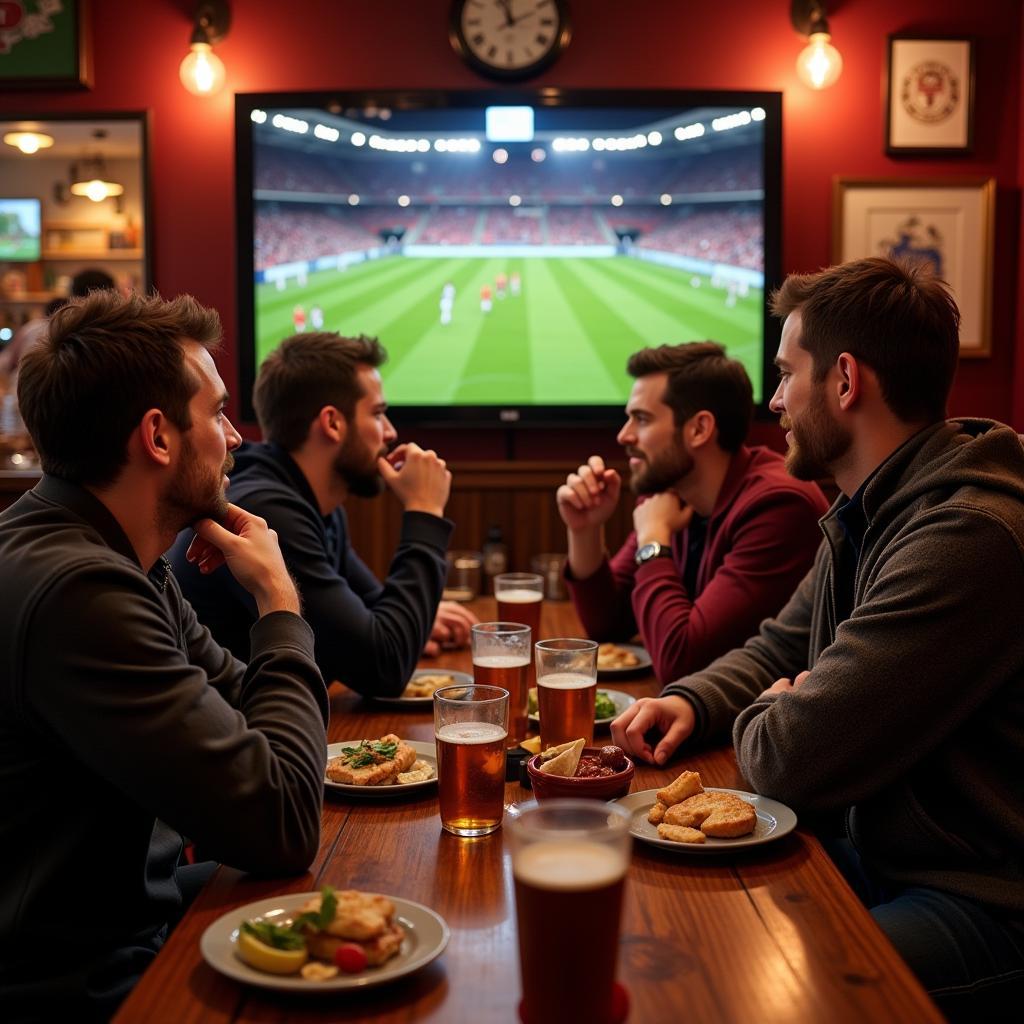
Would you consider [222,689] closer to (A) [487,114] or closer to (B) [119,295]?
(B) [119,295]

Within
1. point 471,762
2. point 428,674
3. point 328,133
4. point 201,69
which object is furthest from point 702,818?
point 201,69

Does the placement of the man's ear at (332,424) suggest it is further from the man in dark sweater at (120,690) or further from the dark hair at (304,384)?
the man in dark sweater at (120,690)

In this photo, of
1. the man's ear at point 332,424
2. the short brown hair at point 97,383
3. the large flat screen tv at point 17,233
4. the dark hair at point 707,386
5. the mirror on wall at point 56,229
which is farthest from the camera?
the large flat screen tv at point 17,233

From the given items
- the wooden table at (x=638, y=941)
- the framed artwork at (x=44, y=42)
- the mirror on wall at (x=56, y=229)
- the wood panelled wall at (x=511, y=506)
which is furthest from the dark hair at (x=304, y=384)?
the mirror on wall at (x=56, y=229)

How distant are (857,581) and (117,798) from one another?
3.53ft

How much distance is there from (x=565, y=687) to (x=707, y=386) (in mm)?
1416

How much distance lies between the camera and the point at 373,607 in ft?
7.72

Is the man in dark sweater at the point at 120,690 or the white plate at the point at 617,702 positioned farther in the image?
the white plate at the point at 617,702

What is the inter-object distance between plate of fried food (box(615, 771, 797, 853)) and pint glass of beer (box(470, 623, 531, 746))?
368 mm

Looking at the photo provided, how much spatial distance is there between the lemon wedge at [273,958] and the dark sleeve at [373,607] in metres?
1.09

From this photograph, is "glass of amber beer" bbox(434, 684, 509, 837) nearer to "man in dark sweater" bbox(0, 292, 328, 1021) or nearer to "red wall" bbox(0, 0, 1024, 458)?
"man in dark sweater" bbox(0, 292, 328, 1021)

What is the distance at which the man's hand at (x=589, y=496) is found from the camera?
9.09 ft

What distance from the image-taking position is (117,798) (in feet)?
4.54

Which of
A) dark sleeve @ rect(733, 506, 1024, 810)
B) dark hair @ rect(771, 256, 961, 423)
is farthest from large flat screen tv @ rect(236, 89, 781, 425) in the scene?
dark sleeve @ rect(733, 506, 1024, 810)
